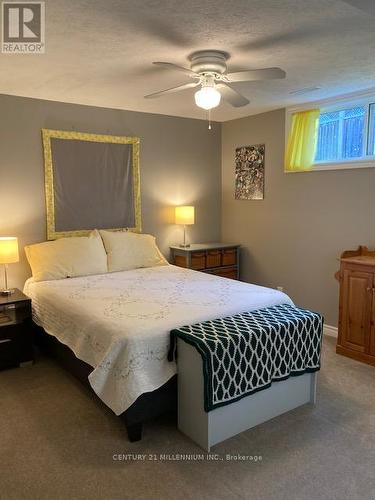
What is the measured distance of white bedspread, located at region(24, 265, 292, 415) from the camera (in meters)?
2.34

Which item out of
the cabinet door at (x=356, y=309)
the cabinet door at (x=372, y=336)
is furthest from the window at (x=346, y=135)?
the cabinet door at (x=372, y=336)

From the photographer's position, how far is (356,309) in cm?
357

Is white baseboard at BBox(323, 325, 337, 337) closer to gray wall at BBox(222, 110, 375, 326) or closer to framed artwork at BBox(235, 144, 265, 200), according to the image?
gray wall at BBox(222, 110, 375, 326)

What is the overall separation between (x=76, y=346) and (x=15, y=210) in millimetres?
1822

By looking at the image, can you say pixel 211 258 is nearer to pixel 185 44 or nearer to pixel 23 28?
pixel 185 44

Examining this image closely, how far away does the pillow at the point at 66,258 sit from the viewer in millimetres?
3789

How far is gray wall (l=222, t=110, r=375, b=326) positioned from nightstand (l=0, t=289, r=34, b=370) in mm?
2768

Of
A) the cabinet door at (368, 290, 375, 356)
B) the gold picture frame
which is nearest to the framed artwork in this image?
the gold picture frame

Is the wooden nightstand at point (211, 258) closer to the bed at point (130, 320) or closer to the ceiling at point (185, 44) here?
the bed at point (130, 320)

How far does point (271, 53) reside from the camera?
2.71 m

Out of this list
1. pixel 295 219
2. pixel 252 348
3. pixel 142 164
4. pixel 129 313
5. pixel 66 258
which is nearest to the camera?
pixel 252 348

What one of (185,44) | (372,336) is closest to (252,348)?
(372,336)

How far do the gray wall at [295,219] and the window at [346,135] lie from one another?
144 millimetres

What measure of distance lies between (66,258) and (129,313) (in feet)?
4.77
